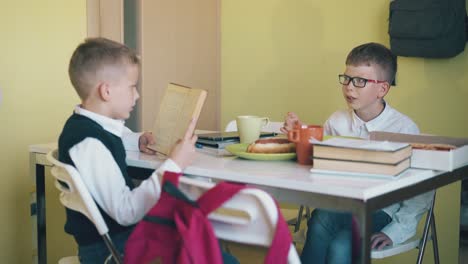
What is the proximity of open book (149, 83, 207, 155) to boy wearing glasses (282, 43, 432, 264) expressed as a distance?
15.2 inches

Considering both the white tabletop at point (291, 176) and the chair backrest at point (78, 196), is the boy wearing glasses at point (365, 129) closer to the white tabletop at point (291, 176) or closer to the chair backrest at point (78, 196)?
the white tabletop at point (291, 176)

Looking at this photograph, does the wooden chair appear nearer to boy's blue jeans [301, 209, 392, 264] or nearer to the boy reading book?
the boy reading book

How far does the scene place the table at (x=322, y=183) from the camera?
1438 mm

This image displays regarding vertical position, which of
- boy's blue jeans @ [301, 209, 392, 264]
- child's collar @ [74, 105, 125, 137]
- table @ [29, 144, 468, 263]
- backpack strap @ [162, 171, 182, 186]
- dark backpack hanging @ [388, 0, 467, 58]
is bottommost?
boy's blue jeans @ [301, 209, 392, 264]

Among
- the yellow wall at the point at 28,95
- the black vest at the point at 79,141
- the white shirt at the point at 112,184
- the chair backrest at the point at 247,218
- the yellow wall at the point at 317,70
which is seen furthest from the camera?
the yellow wall at the point at 317,70

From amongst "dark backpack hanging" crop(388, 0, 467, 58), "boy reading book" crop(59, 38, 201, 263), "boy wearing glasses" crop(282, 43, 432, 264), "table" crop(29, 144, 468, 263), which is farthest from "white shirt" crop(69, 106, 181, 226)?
"dark backpack hanging" crop(388, 0, 467, 58)

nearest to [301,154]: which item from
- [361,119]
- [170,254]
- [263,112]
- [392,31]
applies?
[170,254]

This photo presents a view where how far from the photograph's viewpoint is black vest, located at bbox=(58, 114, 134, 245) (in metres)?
1.80

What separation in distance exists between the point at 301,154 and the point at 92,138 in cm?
56

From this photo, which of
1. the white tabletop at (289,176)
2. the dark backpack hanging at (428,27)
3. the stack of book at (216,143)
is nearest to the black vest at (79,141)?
the white tabletop at (289,176)

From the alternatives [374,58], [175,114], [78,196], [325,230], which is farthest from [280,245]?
[374,58]

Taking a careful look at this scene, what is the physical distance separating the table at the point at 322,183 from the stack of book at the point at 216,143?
10 cm

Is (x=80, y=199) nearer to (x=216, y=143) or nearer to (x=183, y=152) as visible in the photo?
(x=183, y=152)

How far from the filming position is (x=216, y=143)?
205 cm
